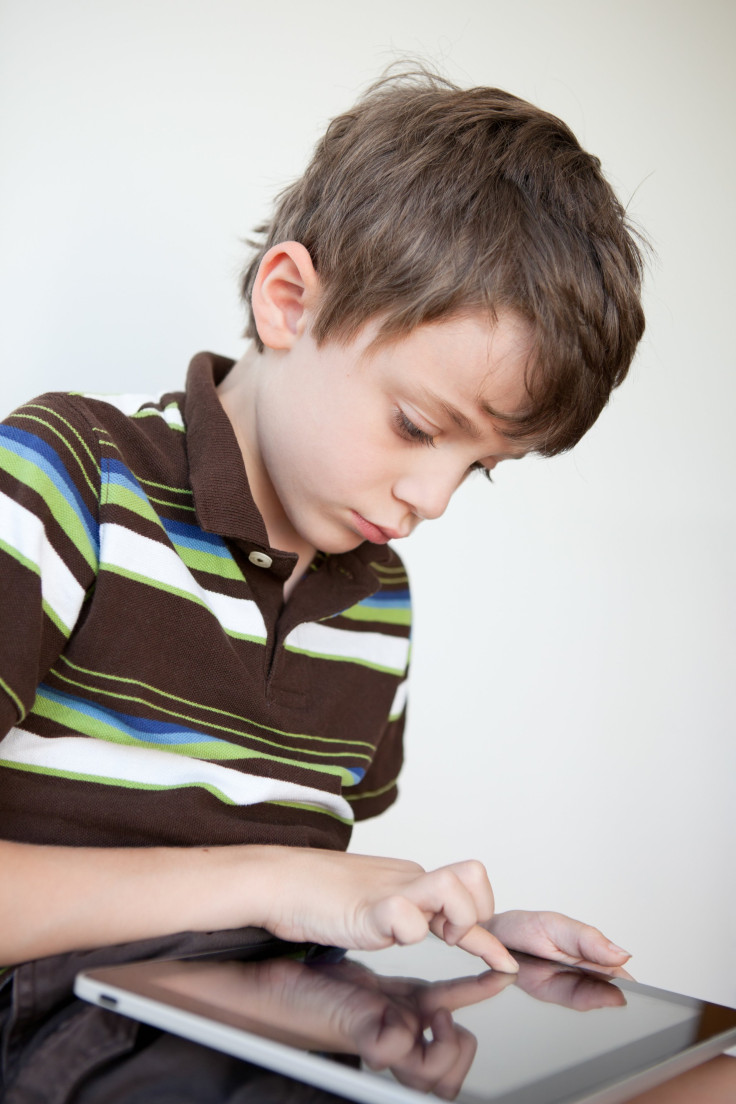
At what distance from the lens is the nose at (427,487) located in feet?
2.31

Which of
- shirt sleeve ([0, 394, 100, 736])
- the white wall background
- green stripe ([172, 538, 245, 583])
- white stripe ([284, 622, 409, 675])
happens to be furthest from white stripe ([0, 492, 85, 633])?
the white wall background

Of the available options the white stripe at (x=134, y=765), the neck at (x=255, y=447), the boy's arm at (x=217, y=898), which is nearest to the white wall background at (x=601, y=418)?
the neck at (x=255, y=447)

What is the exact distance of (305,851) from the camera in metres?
0.62

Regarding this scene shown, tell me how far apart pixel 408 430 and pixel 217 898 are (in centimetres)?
33

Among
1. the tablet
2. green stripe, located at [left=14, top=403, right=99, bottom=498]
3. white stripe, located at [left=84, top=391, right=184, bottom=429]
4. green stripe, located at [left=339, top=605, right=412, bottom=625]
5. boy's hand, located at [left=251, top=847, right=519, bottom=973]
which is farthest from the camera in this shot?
green stripe, located at [left=339, top=605, right=412, bottom=625]

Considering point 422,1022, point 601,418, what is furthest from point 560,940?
point 601,418

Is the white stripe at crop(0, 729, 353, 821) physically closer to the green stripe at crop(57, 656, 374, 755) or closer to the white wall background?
the green stripe at crop(57, 656, 374, 755)

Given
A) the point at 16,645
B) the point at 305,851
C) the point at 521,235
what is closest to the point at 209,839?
the point at 305,851

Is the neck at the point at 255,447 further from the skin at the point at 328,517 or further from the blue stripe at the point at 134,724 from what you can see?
the blue stripe at the point at 134,724

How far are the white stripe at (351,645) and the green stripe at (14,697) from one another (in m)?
0.26

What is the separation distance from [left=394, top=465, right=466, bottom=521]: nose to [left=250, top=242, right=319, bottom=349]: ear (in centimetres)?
15

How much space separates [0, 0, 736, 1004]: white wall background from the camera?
99 cm

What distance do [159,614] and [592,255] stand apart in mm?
396

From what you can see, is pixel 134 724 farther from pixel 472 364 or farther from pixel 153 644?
pixel 472 364
